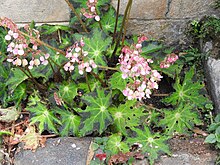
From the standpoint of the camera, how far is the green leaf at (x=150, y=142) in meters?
2.79

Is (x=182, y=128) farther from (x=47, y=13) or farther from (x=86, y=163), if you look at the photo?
(x=47, y=13)

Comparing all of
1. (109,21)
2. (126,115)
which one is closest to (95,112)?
(126,115)

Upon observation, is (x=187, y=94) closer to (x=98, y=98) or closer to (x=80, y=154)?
(x=98, y=98)

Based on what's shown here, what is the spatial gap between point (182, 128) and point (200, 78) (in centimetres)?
50

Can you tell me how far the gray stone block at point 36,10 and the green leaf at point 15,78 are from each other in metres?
0.42

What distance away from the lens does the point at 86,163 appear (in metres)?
2.78

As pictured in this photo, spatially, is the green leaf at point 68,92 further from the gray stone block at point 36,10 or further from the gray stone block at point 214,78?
the gray stone block at point 214,78

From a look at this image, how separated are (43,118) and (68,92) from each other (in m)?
0.24

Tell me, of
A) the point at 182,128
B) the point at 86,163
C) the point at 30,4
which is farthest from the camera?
the point at 30,4

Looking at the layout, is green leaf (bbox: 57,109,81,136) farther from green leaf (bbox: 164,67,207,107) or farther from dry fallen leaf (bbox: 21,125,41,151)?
green leaf (bbox: 164,67,207,107)

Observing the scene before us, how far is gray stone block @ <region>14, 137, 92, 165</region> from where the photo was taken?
2.81 m

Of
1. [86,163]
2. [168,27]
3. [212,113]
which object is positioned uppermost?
[168,27]

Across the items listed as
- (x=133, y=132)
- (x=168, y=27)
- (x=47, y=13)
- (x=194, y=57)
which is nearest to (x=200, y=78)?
(x=194, y=57)

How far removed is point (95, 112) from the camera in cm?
288
